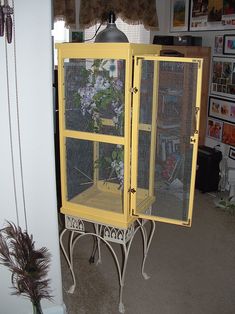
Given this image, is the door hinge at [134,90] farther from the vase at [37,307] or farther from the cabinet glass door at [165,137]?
the vase at [37,307]

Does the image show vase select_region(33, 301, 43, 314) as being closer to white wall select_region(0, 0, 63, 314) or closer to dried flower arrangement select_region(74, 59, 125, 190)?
white wall select_region(0, 0, 63, 314)

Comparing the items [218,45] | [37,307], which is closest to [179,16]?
[218,45]

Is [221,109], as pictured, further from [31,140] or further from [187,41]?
[31,140]

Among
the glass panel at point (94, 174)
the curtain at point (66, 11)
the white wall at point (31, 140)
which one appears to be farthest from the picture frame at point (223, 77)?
the white wall at point (31, 140)

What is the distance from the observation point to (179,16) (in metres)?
4.28

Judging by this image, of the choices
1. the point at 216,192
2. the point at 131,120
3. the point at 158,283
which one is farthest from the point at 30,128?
the point at 216,192

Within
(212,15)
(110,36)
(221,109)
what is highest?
(212,15)

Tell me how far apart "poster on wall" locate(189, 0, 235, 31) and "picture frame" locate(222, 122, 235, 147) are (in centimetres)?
97

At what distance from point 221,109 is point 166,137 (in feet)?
7.54

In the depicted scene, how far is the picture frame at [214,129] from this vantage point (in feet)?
12.8

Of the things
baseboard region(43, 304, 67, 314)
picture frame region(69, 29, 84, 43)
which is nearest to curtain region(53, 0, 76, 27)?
picture frame region(69, 29, 84, 43)

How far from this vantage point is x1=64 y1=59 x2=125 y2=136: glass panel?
162 cm

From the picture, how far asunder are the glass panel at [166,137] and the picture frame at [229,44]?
2163 mm

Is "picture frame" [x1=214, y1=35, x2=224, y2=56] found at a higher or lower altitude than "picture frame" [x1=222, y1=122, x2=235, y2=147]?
higher
